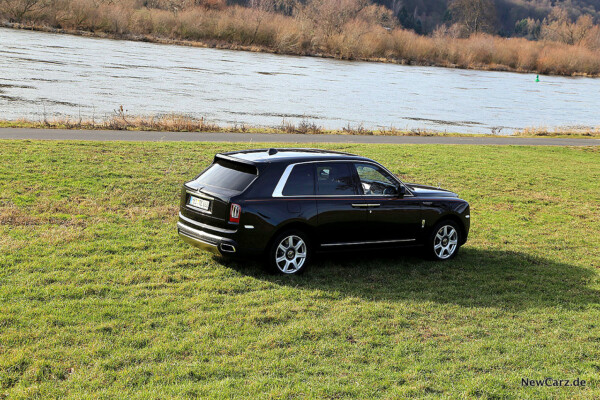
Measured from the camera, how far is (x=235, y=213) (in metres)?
7.92

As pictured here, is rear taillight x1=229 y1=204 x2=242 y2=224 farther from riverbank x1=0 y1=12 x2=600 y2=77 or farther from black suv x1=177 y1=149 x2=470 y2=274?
riverbank x1=0 y1=12 x2=600 y2=77

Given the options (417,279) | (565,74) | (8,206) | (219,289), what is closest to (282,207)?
(219,289)

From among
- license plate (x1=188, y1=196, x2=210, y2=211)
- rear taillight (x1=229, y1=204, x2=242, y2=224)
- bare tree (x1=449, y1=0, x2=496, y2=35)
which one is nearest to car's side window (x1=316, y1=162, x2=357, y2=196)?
rear taillight (x1=229, y1=204, x2=242, y2=224)

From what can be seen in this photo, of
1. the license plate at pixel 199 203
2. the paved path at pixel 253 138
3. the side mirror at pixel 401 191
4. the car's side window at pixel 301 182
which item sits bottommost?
the paved path at pixel 253 138

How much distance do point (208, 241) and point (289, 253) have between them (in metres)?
1.03

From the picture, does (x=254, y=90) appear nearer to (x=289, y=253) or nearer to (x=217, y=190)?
(x=217, y=190)

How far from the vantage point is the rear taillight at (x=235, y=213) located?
25.9 ft

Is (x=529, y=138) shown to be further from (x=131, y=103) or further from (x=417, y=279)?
(x=417, y=279)

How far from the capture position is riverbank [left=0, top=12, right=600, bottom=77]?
247 ft

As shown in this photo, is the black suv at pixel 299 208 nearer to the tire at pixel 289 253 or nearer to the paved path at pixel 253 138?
the tire at pixel 289 253

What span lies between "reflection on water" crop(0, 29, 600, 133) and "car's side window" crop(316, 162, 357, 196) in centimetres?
1896

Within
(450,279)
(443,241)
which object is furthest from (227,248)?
(443,241)

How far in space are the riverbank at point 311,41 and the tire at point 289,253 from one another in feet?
226

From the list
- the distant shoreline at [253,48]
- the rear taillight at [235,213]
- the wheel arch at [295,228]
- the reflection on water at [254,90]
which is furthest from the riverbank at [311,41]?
the rear taillight at [235,213]
